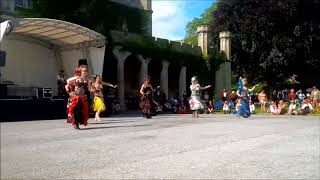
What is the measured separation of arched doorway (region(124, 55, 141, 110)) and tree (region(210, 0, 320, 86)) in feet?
46.2

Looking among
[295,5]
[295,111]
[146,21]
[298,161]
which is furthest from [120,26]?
[298,161]

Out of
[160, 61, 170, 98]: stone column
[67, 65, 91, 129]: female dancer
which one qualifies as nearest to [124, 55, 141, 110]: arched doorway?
[160, 61, 170, 98]: stone column

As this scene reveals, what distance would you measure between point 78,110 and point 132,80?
21.3 meters

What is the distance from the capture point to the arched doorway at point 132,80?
31969 millimetres

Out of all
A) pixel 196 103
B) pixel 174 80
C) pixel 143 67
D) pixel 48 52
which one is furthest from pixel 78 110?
pixel 174 80

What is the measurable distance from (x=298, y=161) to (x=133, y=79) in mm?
26709

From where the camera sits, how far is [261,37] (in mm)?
45188

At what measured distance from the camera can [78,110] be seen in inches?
516

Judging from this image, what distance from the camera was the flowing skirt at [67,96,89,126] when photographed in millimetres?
12969

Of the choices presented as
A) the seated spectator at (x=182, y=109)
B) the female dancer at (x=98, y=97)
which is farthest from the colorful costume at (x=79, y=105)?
the seated spectator at (x=182, y=109)

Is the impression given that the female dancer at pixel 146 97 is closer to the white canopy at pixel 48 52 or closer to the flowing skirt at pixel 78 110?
the white canopy at pixel 48 52

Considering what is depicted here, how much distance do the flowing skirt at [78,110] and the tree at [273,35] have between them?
33375mm

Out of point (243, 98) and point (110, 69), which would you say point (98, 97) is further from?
point (110, 69)

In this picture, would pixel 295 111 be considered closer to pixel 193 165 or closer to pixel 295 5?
pixel 193 165
